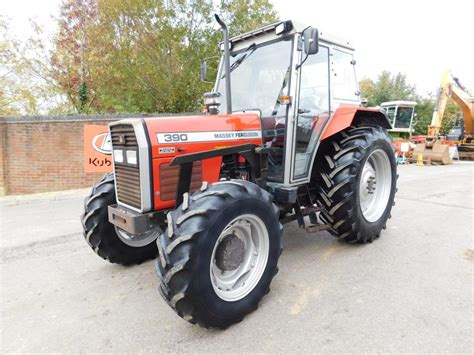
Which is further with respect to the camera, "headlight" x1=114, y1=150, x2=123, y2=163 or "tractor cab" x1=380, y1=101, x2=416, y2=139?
"tractor cab" x1=380, y1=101, x2=416, y2=139

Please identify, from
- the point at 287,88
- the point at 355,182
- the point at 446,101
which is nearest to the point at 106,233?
the point at 287,88

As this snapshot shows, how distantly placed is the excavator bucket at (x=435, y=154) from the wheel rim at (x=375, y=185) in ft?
31.5

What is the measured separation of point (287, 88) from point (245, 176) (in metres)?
0.97

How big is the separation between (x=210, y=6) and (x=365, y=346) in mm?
11708

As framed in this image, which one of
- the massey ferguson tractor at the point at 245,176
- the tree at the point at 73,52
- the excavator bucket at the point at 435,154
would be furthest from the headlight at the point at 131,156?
the excavator bucket at the point at 435,154

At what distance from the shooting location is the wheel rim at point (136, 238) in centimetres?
313

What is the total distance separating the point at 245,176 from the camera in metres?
3.16

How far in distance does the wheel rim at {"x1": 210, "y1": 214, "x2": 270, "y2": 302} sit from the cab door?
91 cm

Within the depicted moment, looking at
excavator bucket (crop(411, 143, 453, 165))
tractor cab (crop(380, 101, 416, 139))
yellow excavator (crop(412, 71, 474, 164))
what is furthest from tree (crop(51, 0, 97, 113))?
tractor cab (crop(380, 101, 416, 139))

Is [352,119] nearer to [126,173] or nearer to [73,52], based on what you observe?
[126,173]

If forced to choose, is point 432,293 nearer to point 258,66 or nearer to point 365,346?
point 365,346

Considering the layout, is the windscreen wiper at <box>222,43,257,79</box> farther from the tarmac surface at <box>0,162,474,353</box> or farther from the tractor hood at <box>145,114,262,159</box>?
the tarmac surface at <box>0,162,474,353</box>

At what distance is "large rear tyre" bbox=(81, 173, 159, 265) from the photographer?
2.97 metres

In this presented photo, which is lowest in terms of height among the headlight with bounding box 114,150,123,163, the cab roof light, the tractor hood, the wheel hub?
the wheel hub
